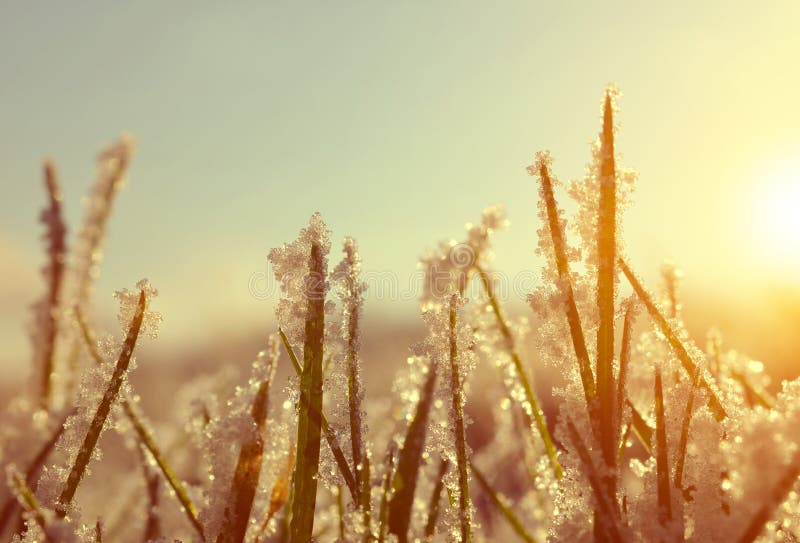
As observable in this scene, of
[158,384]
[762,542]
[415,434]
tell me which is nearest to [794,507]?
[762,542]

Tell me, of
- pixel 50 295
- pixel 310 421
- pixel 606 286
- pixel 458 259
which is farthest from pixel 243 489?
pixel 606 286

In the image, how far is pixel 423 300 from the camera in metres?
1.05

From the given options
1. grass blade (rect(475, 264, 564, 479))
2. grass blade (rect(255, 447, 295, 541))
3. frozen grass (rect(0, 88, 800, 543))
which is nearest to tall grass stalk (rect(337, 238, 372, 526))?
frozen grass (rect(0, 88, 800, 543))

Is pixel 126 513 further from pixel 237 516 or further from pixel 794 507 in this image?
pixel 794 507

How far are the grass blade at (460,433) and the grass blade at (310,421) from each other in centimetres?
21

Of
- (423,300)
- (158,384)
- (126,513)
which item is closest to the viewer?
(423,300)

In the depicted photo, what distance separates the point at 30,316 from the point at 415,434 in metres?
0.50

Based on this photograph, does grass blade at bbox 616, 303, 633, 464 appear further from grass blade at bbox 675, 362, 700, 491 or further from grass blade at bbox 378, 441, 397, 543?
grass blade at bbox 378, 441, 397, 543

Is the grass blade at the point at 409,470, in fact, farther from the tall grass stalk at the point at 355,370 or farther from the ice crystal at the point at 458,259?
the ice crystal at the point at 458,259

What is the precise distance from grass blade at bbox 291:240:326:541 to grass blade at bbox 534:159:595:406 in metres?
0.37

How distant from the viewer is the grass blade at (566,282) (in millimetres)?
875

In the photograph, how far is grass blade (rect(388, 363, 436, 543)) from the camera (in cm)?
84

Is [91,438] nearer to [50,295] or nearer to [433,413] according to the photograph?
[50,295]

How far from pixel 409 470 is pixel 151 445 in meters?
0.46
